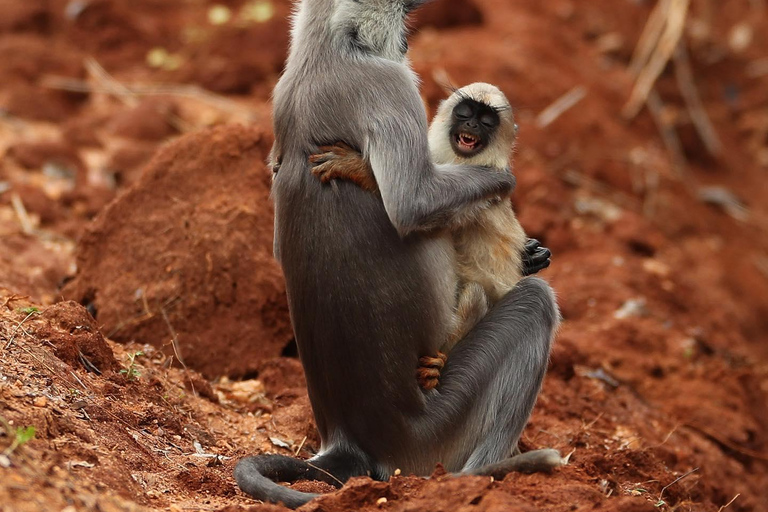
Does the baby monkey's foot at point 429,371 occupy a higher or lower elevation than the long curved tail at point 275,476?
higher

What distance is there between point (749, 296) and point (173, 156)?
7.57 meters

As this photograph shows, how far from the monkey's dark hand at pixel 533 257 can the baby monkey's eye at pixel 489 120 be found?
28.5 inches

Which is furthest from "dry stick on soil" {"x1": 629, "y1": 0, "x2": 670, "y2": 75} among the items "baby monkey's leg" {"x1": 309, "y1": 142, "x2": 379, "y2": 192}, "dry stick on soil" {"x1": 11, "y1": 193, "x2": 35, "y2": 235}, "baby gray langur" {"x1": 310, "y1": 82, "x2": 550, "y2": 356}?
"baby monkey's leg" {"x1": 309, "y1": 142, "x2": 379, "y2": 192}

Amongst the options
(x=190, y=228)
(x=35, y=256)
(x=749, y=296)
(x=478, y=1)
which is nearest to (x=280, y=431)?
(x=190, y=228)

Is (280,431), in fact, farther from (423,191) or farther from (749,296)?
(749,296)

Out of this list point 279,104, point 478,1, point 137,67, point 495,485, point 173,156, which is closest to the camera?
point 495,485

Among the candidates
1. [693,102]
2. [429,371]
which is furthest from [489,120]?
[693,102]

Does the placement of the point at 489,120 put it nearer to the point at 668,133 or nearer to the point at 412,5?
the point at 412,5

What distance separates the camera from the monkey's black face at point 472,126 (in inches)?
221

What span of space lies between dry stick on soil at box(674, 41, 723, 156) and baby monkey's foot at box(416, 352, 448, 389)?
1059cm

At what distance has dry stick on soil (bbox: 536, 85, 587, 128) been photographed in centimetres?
1298

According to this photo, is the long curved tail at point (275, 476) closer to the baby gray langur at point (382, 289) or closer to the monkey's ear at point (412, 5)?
the baby gray langur at point (382, 289)

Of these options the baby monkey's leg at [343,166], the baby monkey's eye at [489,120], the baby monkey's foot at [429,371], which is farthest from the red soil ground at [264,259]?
the baby monkey's eye at [489,120]

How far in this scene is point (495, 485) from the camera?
463cm
